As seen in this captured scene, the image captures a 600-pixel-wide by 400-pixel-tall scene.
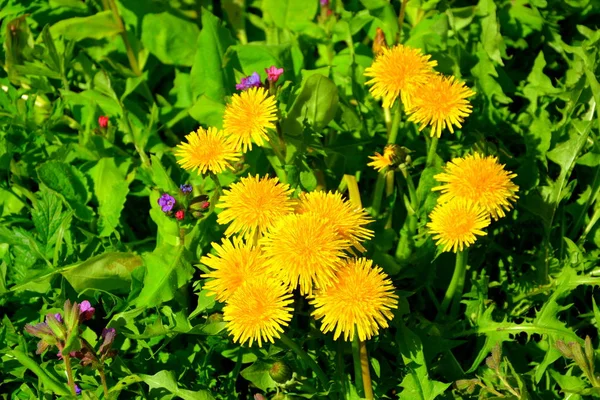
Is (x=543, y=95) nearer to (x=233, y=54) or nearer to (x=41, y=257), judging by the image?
(x=233, y=54)

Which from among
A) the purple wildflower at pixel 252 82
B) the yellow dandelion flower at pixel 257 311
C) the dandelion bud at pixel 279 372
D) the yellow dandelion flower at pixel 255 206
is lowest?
the dandelion bud at pixel 279 372

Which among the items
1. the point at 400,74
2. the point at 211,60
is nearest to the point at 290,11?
the point at 211,60

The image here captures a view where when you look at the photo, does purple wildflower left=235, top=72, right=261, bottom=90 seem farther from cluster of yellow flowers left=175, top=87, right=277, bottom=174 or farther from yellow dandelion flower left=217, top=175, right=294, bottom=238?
yellow dandelion flower left=217, top=175, right=294, bottom=238

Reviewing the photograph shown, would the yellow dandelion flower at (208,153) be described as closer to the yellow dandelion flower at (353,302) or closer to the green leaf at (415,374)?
the yellow dandelion flower at (353,302)

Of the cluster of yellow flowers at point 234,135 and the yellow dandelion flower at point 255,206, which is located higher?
the cluster of yellow flowers at point 234,135

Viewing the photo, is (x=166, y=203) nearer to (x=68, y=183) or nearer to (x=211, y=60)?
(x=68, y=183)

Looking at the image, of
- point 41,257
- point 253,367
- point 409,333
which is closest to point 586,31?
point 409,333

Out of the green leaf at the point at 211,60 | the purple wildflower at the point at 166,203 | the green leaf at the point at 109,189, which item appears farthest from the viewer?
the green leaf at the point at 211,60

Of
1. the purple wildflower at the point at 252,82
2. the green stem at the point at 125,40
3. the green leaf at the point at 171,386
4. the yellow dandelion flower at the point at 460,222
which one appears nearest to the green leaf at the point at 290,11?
the green stem at the point at 125,40
